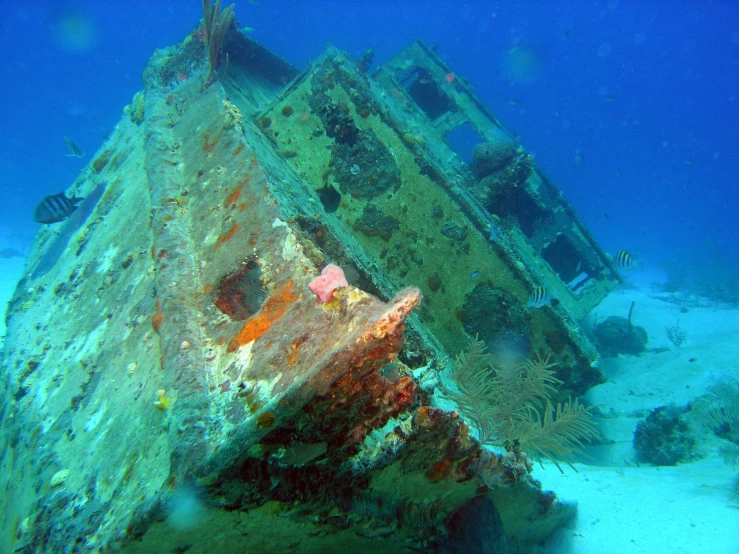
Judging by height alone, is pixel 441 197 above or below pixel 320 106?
below

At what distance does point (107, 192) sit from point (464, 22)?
152956mm

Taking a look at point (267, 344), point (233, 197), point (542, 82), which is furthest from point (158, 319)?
point (542, 82)

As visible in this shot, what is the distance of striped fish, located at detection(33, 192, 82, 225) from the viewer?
495 cm

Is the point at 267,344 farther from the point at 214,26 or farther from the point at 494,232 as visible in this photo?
the point at 214,26

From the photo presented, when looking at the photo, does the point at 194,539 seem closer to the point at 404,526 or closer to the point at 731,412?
the point at 404,526

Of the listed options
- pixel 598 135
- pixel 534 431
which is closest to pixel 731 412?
pixel 534 431

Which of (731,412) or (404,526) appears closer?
(404,526)

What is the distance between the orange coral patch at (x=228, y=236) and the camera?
8.75 ft

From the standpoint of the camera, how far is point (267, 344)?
1.81m

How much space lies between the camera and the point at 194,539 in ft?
4.90

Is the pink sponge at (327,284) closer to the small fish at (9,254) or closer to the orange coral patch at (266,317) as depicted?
the orange coral patch at (266,317)

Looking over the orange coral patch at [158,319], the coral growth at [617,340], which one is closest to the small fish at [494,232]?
the orange coral patch at [158,319]

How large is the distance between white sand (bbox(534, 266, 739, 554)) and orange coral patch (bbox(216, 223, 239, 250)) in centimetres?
416

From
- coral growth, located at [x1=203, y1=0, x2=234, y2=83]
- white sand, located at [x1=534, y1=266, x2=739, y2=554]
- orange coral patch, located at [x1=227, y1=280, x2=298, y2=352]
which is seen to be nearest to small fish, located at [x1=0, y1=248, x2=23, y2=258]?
coral growth, located at [x1=203, y1=0, x2=234, y2=83]
